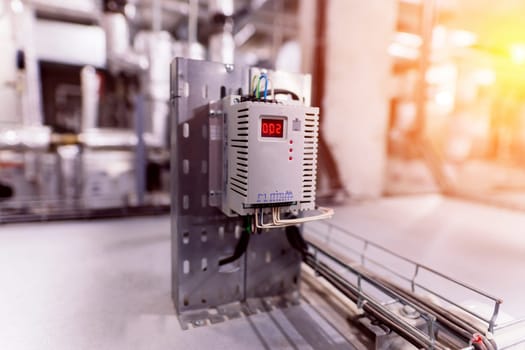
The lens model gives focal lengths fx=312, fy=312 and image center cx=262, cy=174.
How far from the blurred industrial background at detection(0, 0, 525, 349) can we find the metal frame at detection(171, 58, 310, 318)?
0.36 feet

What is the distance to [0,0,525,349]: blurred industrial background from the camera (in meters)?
1.65

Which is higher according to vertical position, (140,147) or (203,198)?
(140,147)

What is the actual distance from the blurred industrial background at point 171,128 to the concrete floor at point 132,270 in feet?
0.04

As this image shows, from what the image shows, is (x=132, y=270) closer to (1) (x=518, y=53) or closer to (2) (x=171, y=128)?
(2) (x=171, y=128)

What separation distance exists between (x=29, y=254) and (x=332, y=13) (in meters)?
2.77

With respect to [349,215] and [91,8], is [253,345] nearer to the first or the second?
[349,215]

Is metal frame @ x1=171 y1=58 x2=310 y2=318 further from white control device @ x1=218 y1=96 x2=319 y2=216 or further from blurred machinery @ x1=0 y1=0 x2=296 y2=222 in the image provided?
blurred machinery @ x1=0 y1=0 x2=296 y2=222

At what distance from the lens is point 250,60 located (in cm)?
461

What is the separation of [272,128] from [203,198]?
0.39m

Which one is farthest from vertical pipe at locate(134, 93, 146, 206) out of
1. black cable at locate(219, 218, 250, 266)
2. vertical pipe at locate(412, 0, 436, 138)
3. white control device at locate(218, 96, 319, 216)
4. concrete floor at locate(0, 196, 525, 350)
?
→ vertical pipe at locate(412, 0, 436, 138)

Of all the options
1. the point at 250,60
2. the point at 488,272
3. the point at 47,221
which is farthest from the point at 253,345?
the point at 250,60

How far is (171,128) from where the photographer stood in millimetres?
1112

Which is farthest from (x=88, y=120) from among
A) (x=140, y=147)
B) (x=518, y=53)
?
(x=518, y=53)

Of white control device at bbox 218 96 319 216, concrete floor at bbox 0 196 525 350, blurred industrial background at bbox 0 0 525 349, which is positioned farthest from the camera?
blurred industrial background at bbox 0 0 525 349
